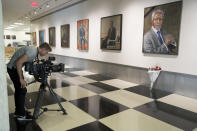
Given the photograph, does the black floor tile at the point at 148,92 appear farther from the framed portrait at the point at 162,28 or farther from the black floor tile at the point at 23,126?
the black floor tile at the point at 23,126

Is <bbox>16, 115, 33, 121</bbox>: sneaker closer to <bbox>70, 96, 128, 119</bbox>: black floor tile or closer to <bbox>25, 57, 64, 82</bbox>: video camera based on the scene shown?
<bbox>25, 57, 64, 82</bbox>: video camera

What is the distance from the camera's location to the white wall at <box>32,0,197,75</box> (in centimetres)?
335

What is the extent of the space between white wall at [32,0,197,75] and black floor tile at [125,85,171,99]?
2.06ft

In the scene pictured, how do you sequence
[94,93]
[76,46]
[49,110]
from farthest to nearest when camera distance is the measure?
1. [76,46]
2. [94,93]
3. [49,110]

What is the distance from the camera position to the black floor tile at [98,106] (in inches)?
→ 105

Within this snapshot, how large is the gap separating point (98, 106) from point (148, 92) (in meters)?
1.56


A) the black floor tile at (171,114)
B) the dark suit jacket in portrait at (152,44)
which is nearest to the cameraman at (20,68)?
the black floor tile at (171,114)

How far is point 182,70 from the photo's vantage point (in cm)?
352

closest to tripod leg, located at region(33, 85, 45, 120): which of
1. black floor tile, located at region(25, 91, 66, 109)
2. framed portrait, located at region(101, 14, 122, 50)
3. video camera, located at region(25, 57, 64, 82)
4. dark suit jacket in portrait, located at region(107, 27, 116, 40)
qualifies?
video camera, located at region(25, 57, 64, 82)

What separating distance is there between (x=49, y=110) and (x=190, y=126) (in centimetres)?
233

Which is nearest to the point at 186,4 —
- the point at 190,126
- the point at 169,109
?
the point at 169,109

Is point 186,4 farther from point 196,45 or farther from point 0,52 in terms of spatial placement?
point 0,52

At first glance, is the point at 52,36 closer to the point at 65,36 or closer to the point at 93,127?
the point at 65,36

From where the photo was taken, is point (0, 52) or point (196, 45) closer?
point (0, 52)
